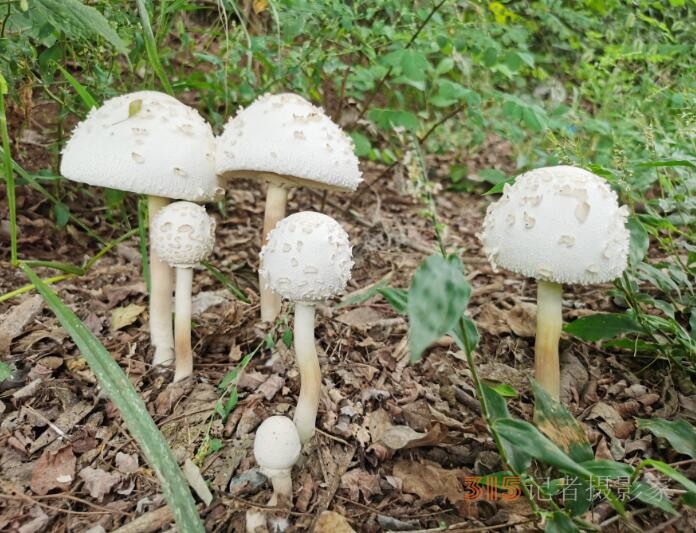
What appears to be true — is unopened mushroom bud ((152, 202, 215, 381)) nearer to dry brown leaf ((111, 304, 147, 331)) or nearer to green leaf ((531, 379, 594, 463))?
dry brown leaf ((111, 304, 147, 331))

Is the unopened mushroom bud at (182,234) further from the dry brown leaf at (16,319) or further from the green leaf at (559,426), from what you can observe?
the green leaf at (559,426)

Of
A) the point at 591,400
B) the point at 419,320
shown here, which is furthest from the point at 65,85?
the point at 591,400

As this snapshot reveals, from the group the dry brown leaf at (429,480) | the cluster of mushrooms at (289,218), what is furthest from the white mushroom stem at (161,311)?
the dry brown leaf at (429,480)

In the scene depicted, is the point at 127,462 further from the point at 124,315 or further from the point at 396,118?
the point at 396,118

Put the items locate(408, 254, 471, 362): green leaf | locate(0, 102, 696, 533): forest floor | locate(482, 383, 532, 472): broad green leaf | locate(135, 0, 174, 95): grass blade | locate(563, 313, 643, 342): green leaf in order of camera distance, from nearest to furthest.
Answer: locate(408, 254, 471, 362): green leaf
locate(482, 383, 532, 472): broad green leaf
locate(0, 102, 696, 533): forest floor
locate(135, 0, 174, 95): grass blade
locate(563, 313, 643, 342): green leaf

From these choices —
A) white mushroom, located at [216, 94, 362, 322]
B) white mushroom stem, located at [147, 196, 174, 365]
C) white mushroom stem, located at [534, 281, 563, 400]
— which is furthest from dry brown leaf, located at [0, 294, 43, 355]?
white mushroom stem, located at [534, 281, 563, 400]

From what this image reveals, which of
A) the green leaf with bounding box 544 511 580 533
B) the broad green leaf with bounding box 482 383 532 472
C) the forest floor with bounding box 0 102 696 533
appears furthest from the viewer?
the forest floor with bounding box 0 102 696 533

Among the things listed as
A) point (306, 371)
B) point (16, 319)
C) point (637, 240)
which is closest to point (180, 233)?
point (306, 371)
